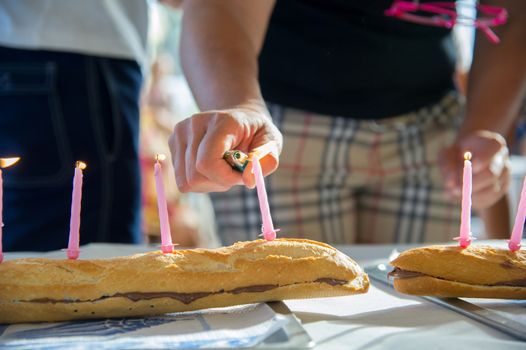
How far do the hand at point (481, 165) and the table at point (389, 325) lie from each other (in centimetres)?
42

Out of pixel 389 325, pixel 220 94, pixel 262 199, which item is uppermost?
pixel 220 94

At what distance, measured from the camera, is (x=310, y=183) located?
1173mm

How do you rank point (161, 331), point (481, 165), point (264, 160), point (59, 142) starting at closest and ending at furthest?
point (161, 331)
point (264, 160)
point (481, 165)
point (59, 142)

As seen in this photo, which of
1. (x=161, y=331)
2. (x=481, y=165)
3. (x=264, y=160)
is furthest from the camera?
(x=481, y=165)

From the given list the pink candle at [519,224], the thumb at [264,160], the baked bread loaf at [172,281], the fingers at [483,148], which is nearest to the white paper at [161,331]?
the baked bread loaf at [172,281]

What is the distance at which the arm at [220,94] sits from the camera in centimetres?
68

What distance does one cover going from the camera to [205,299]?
1.88 ft

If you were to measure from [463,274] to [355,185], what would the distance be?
58cm

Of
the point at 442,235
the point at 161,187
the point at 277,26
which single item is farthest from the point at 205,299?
the point at 442,235

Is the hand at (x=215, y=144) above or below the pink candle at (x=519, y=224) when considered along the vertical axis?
above

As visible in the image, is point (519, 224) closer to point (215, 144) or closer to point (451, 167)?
point (215, 144)

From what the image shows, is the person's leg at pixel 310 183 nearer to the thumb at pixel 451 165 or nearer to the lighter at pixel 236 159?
the thumb at pixel 451 165

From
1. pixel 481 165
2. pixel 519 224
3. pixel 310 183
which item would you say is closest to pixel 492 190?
pixel 481 165

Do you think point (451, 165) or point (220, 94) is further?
point (451, 165)
